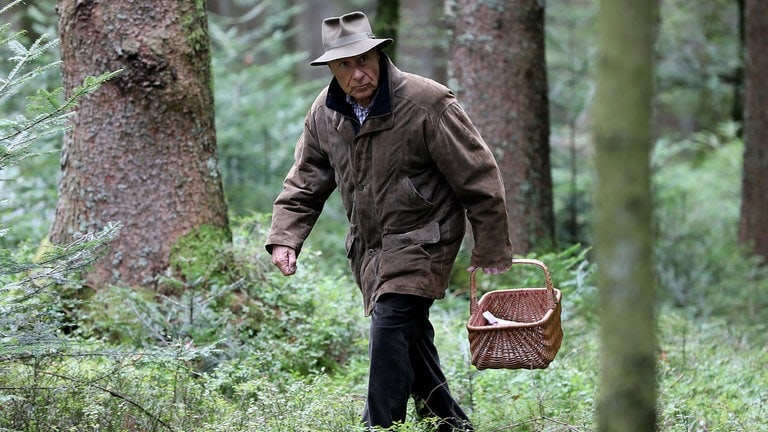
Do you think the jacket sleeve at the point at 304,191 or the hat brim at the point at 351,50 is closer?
the hat brim at the point at 351,50

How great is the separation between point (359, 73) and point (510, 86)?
4.83m

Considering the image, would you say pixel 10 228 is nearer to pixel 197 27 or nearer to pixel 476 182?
pixel 476 182

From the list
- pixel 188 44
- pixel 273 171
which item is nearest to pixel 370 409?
pixel 188 44

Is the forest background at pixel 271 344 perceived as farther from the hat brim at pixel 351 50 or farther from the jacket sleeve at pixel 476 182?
the hat brim at pixel 351 50

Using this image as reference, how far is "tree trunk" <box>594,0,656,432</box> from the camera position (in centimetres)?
247

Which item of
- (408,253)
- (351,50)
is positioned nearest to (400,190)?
(408,253)

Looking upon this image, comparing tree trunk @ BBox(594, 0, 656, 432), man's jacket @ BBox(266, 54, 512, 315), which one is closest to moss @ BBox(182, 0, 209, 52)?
man's jacket @ BBox(266, 54, 512, 315)

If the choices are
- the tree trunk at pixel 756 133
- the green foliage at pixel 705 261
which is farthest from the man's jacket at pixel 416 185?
the tree trunk at pixel 756 133

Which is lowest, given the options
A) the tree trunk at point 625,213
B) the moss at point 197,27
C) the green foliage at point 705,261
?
the green foliage at point 705,261

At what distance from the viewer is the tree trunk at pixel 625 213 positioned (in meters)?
2.47

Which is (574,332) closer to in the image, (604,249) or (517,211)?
(517,211)

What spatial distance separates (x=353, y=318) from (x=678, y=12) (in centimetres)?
1690

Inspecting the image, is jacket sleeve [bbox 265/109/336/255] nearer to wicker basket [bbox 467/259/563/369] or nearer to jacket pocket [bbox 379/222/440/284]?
jacket pocket [bbox 379/222/440/284]

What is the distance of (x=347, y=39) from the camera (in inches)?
184
